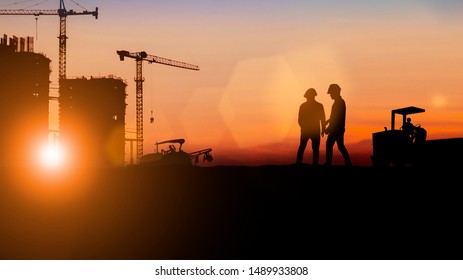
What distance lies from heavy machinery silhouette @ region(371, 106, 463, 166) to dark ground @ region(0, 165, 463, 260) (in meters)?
Result: 2.41

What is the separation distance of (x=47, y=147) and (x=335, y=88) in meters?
99.2

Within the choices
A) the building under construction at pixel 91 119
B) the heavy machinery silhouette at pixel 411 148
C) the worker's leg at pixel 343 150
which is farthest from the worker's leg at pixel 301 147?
the building under construction at pixel 91 119

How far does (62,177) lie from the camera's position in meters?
17.3

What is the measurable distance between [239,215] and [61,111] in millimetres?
112745

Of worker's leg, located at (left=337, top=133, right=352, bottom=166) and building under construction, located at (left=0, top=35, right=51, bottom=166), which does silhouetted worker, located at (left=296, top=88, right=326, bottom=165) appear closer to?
worker's leg, located at (left=337, top=133, right=352, bottom=166)

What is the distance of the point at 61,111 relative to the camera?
122 metres

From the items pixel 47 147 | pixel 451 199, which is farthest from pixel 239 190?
pixel 47 147

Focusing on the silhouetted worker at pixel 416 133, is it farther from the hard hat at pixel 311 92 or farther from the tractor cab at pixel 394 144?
the hard hat at pixel 311 92

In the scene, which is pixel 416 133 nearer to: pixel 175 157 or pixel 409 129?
pixel 409 129

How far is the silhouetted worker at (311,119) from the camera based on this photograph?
1534 cm

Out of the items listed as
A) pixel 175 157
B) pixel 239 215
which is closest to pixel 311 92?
pixel 239 215

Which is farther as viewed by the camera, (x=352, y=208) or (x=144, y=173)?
(x=144, y=173)

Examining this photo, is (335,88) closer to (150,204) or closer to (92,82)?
(150,204)

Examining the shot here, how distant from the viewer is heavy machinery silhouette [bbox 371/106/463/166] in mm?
18078
